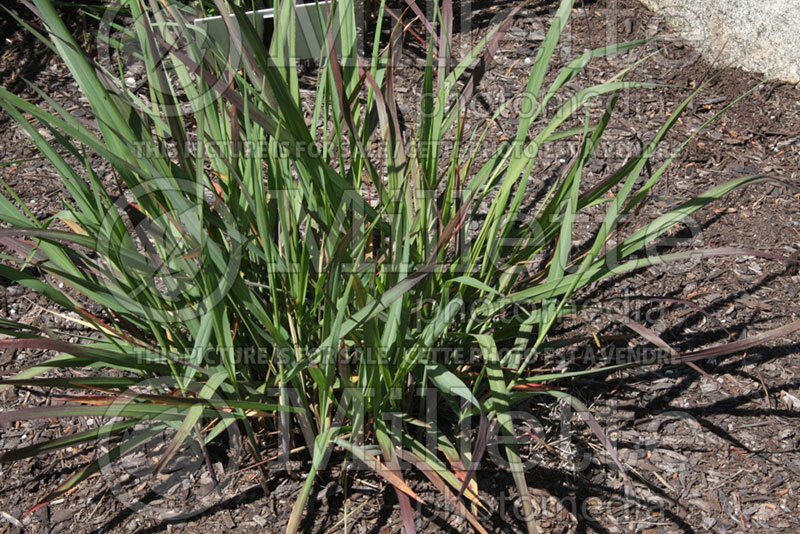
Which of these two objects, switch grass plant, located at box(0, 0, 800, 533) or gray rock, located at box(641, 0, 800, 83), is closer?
switch grass plant, located at box(0, 0, 800, 533)

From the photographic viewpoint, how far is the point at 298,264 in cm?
125

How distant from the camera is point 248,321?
1202 mm

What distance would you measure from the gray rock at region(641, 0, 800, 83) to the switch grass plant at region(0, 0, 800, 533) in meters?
1.31

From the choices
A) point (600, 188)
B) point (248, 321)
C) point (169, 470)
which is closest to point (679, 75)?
point (600, 188)

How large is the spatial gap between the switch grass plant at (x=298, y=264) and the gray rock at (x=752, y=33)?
51.8 inches

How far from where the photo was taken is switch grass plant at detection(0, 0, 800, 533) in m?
1.02

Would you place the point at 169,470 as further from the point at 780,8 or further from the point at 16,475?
the point at 780,8

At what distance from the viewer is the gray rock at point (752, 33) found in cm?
218

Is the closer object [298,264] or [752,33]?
[298,264]

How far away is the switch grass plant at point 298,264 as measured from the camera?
3.36 ft

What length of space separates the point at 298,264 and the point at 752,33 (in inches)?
68.0

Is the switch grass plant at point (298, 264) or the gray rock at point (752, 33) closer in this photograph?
the switch grass plant at point (298, 264)

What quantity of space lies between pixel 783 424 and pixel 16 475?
58.2 inches

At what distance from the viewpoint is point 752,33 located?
7.25 feet
